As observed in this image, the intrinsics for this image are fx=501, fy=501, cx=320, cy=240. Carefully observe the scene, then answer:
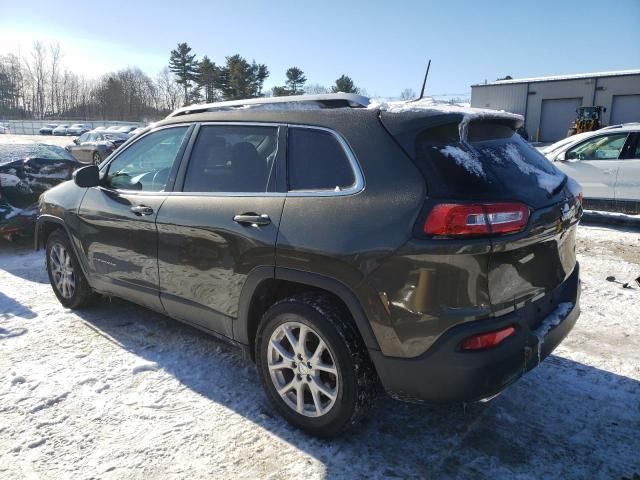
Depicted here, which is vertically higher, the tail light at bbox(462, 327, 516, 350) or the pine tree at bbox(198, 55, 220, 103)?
the pine tree at bbox(198, 55, 220, 103)

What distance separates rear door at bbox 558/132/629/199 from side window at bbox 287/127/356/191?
7.71 m

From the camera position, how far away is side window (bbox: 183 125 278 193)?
10.0 ft

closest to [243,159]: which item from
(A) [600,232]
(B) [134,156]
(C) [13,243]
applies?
(B) [134,156]

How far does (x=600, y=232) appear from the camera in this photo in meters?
7.99

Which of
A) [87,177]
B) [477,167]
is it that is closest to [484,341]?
[477,167]

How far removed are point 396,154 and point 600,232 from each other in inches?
271

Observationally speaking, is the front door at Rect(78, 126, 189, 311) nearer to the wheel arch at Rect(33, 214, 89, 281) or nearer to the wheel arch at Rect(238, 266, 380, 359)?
the wheel arch at Rect(33, 214, 89, 281)

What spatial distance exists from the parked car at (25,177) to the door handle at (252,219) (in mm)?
5643

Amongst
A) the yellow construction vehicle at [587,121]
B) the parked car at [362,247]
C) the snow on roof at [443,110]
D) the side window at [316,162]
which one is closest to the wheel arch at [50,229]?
the parked car at [362,247]

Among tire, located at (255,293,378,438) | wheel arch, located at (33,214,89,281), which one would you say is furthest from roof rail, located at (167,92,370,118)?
wheel arch, located at (33,214,89,281)

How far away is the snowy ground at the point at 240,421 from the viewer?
2.61 metres

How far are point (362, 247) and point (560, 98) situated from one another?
40.5 m

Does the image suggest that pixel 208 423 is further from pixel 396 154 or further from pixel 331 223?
pixel 396 154

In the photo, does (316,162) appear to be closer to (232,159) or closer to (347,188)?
(347,188)
